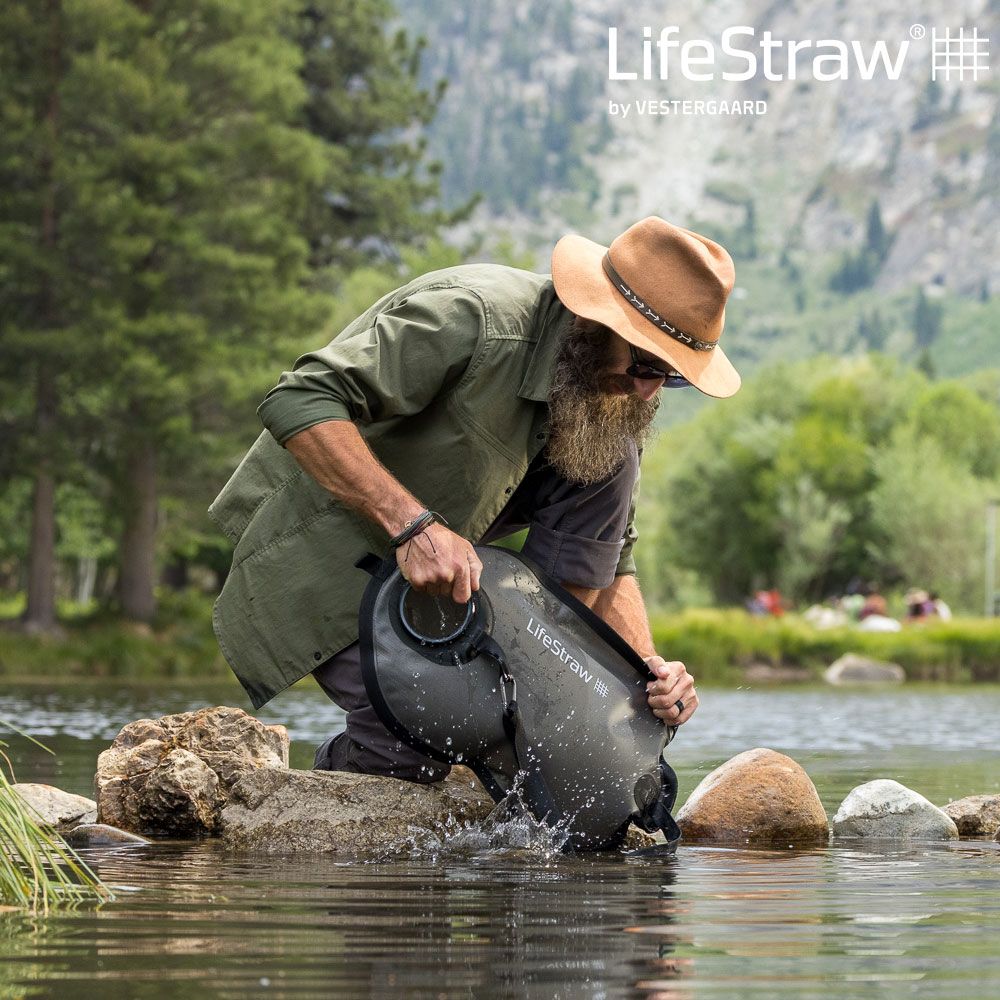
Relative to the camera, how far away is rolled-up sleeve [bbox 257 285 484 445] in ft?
16.3

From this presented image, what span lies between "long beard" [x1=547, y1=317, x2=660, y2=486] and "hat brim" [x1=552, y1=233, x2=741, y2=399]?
3.8 inches

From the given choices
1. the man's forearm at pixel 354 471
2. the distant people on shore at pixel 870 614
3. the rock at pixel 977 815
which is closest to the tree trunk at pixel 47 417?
the distant people on shore at pixel 870 614

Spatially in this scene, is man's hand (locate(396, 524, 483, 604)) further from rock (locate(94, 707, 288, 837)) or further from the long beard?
rock (locate(94, 707, 288, 837))

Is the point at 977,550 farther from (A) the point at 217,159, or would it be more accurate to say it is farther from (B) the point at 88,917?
(B) the point at 88,917

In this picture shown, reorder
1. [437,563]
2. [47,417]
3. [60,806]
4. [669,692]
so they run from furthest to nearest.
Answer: [47,417] < [60,806] < [669,692] < [437,563]

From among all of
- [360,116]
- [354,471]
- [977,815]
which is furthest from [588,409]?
[360,116]

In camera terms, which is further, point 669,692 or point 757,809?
point 757,809

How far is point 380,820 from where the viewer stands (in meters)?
5.50

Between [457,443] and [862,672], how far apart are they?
95.6 feet

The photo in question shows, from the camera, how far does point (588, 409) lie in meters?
5.16

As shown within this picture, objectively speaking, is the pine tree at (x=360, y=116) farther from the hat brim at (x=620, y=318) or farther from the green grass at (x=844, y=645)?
the hat brim at (x=620, y=318)

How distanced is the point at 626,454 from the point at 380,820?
1.24m

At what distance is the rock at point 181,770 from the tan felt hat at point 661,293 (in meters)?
1.71

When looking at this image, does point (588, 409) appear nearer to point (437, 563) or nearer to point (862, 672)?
point (437, 563)
